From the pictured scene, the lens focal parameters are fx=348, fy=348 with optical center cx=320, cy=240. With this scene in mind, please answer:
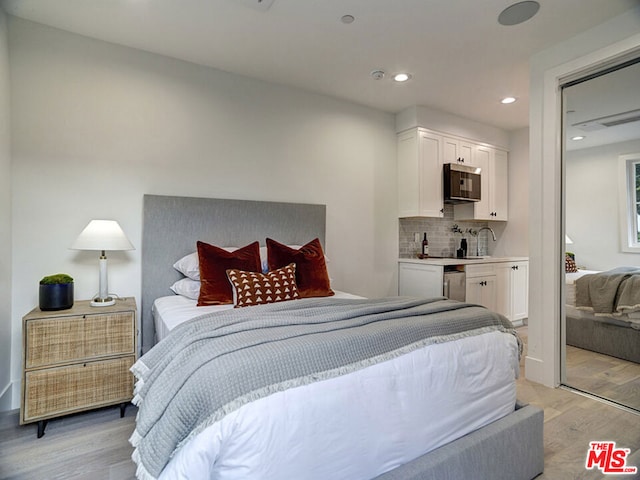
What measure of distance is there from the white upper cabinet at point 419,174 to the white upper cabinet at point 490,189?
2.01 ft

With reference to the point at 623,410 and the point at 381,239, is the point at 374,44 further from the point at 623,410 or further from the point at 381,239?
the point at 623,410

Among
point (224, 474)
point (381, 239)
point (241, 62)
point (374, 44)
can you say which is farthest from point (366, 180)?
point (224, 474)

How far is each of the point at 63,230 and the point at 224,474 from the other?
2265 millimetres

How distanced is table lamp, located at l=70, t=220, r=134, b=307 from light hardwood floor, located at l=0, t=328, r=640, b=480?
76 cm

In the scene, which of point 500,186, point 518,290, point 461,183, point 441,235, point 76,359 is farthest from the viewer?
point 500,186

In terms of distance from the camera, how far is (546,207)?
2764 mm

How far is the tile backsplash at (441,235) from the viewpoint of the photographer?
4.30 meters

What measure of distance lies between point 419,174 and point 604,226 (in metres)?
1.76

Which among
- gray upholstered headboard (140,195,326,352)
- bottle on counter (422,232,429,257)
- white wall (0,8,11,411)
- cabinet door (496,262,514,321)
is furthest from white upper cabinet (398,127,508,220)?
white wall (0,8,11,411)

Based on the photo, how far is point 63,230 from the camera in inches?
98.1

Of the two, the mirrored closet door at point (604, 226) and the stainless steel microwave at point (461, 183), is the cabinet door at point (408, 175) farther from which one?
the mirrored closet door at point (604, 226)

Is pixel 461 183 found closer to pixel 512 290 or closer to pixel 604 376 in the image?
pixel 512 290

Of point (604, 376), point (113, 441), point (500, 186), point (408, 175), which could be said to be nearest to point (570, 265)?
point (604, 376)

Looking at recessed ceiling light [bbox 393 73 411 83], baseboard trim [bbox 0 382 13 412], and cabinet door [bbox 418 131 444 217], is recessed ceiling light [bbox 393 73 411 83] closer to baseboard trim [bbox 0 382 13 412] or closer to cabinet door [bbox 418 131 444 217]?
cabinet door [bbox 418 131 444 217]
